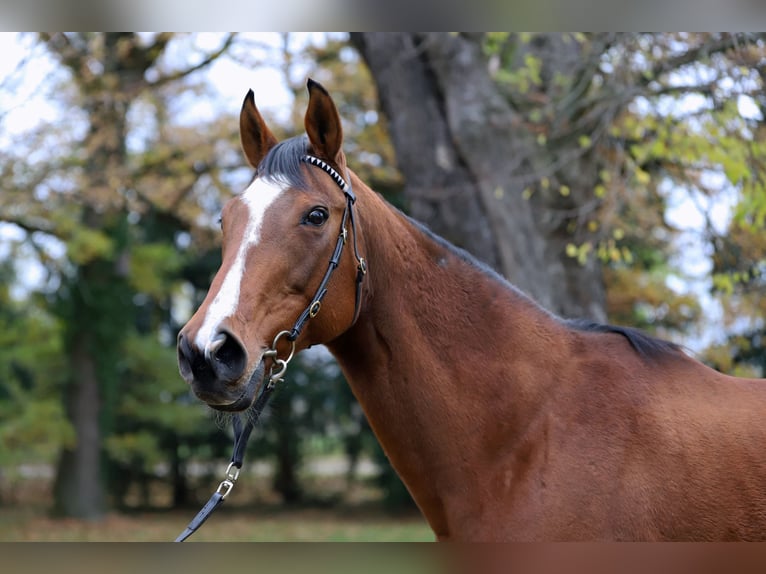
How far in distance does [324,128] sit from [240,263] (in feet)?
2.30

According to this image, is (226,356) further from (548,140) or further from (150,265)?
(150,265)

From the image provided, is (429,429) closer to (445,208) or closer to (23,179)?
(445,208)

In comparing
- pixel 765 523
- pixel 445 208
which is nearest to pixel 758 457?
pixel 765 523

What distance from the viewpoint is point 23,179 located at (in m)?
11.6

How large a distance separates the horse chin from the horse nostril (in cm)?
7

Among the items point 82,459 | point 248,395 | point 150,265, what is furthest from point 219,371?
point 82,459

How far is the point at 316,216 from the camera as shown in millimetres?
2896

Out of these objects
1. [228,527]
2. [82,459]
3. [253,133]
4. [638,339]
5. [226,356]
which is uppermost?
[82,459]

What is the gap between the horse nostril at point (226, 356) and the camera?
2471 millimetres

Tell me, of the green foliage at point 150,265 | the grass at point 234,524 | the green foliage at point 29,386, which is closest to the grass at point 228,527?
the grass at point 234,524

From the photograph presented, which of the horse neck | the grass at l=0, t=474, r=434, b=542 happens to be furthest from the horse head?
the grass at l=0, t=474, r=434, b=542

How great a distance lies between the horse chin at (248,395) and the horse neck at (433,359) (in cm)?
52

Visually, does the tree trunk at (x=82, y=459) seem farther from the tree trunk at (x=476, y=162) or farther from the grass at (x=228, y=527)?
the tree trunk at (x=476, y=162)

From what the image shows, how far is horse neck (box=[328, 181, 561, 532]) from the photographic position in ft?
9.82
